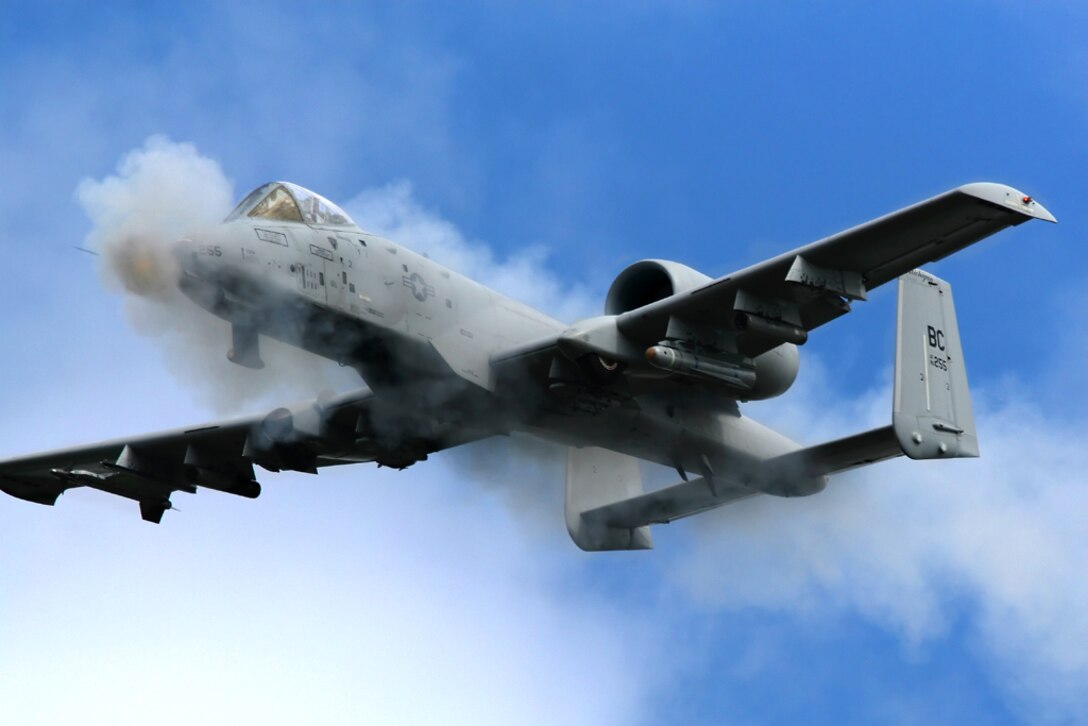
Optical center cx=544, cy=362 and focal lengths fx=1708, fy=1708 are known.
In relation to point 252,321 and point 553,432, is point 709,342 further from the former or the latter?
point 252,321

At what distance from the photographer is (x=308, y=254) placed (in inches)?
981

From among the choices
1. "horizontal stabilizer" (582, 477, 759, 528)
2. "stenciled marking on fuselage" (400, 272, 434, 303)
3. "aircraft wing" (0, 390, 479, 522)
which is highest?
"stenciled marking on fuselage" (400, 272, 434, 303)

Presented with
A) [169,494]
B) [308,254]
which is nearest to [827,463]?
[308,254]

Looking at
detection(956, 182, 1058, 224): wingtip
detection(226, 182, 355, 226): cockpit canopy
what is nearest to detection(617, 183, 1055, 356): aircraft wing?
detection(956, 182, 1058, 224): wingtip

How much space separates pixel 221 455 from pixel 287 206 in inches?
277

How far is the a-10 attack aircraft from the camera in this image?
966 inches

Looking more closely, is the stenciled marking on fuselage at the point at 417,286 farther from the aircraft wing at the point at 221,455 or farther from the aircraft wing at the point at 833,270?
the aircraft wing at the point at 833,270

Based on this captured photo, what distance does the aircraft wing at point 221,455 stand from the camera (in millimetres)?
28250

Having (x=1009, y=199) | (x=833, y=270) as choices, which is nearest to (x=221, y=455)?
(x=833, y=270)

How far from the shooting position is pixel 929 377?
28.2 meters

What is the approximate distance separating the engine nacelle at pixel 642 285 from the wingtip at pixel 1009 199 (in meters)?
4.86

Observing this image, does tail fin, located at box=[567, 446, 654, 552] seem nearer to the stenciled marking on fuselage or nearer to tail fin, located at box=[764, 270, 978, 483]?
tail fin, located at box=[764, 270, 978, 483]

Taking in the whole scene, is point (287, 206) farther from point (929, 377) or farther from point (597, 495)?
point (929, 377)

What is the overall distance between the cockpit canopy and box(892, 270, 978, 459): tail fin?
30.7 feet
